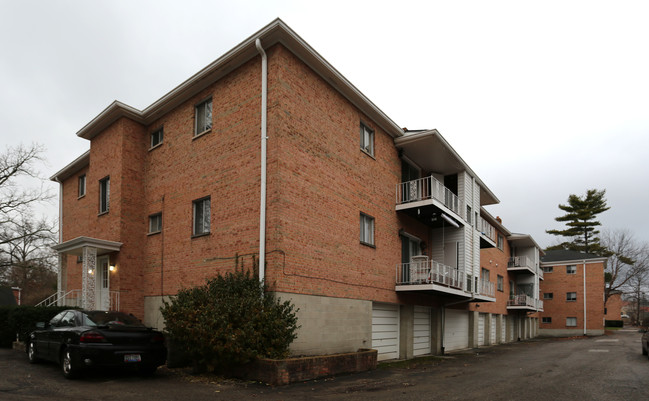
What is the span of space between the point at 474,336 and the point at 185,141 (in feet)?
60.7

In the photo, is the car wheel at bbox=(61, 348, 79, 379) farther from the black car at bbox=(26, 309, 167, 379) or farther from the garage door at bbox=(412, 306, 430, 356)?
the garage door at bbox=(412, 306, 430, 356)

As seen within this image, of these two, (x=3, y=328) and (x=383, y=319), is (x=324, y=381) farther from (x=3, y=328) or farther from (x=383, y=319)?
(x=3, y=328)

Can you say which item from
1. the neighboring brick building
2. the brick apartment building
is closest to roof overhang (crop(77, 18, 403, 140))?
the brick apartment building

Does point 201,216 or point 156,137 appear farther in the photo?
point 156,137

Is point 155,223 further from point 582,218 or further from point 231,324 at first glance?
point 582,218

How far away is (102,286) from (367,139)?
424 inches

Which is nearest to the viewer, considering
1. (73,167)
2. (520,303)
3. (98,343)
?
(98,343)

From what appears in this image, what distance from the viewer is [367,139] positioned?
1548 centimetres

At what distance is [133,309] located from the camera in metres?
14.8

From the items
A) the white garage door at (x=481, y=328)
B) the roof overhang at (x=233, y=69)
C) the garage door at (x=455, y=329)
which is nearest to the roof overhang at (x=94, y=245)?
the roof overhang at (x=233, y=69)

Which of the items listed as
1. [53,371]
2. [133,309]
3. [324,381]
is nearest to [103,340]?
[53,371]

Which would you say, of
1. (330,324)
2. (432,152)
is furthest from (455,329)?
(330,324)

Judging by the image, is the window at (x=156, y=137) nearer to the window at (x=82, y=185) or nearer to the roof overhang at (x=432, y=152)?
the window at (x=82, y=185)

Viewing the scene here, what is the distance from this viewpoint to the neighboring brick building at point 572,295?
41031mm
